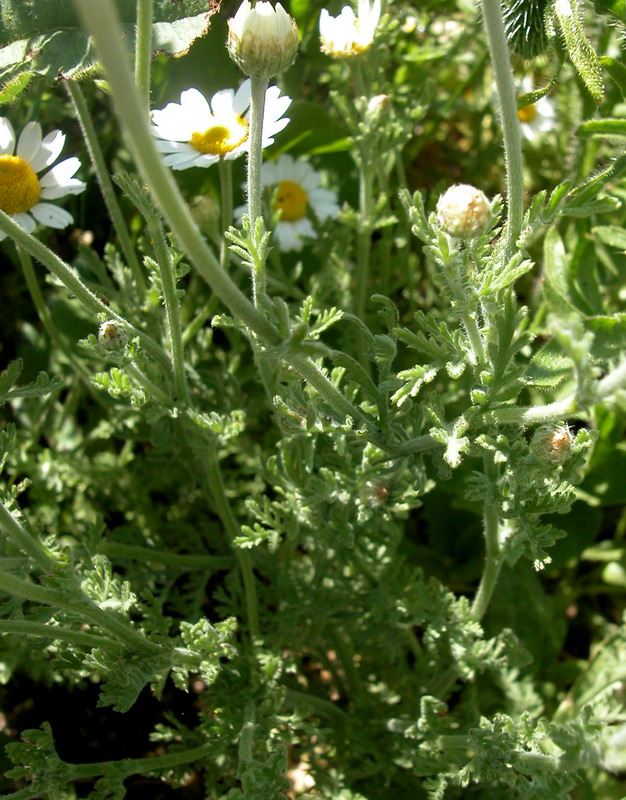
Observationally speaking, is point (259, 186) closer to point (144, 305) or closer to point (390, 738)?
point (144, 305)

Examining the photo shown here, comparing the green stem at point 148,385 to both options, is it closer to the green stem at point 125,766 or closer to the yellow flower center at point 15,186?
the yellow flower center at point 15,186

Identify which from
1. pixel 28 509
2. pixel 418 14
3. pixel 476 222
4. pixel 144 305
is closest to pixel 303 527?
pixel 144 305

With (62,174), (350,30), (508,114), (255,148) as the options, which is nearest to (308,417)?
(255,148)

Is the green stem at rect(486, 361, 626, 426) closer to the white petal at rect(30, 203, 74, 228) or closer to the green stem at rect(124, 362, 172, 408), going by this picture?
the green stem at rect(124, 362, 172, 408)

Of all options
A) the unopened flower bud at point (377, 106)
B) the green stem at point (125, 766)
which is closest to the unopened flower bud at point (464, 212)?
the unopened flower bud at point (377, 106)

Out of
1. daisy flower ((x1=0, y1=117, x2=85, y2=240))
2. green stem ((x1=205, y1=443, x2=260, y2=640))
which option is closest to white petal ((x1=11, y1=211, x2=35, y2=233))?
daisy flower ((x1=0, y1=117, x2=85, y2=240))
